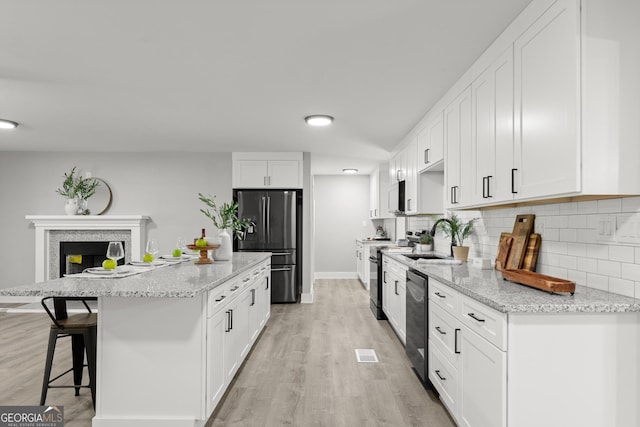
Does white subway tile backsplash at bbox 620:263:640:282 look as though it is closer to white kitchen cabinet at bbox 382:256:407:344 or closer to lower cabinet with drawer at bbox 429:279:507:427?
lower cabinet with drawer at bbox 429:279:507:427

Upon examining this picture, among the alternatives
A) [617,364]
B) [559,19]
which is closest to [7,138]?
[559,19]

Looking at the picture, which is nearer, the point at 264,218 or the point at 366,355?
the point at 366,355

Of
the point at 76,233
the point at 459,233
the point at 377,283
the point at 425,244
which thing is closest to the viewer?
the point at 459,233

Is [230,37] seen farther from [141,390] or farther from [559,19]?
[141,390]

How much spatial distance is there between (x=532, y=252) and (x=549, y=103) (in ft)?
3.48

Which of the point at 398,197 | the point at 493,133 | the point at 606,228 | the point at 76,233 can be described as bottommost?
the point at 76,233

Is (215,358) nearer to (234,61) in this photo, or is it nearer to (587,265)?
(234,61)

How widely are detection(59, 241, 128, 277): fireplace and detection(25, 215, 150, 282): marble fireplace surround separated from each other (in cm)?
6

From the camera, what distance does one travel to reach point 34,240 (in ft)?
20.7

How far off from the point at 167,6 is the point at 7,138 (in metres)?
4.79

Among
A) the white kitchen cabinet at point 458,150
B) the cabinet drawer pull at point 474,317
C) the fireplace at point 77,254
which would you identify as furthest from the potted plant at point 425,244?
the fireplace at point 77,254

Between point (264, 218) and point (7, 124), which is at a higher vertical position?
point (7, 124)

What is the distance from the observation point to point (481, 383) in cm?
191

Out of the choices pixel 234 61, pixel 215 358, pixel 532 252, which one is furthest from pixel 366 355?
pixel 234 61
